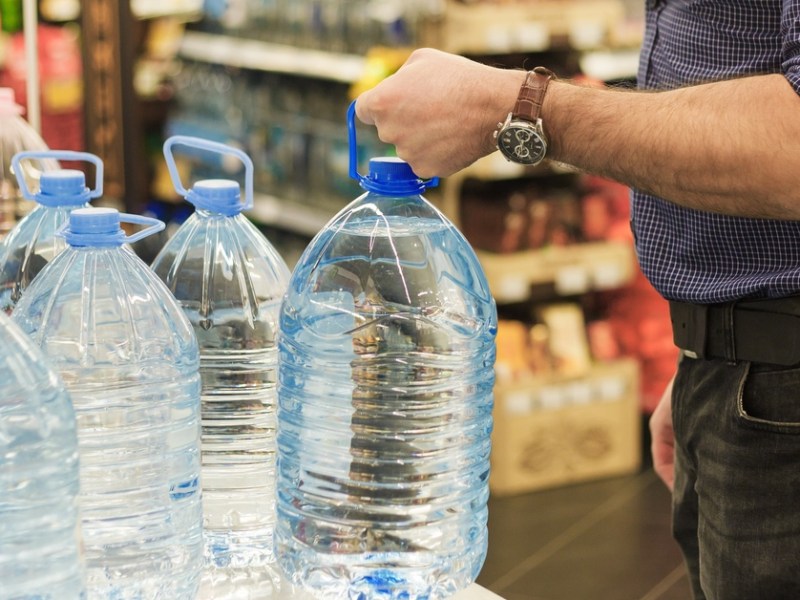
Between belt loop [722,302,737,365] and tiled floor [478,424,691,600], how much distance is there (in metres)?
2.08

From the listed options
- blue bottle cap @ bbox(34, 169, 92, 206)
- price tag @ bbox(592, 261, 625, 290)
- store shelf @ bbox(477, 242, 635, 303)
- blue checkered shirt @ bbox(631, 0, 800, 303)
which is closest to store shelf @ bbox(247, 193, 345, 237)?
store shelf @ bbox(477, 242, 635, 303)

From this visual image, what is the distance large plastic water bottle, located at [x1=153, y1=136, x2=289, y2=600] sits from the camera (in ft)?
5.16

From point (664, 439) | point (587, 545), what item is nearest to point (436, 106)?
point (664, 439)

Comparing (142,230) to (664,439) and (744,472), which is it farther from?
(664,439)

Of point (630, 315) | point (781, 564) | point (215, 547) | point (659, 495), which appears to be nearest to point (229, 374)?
point (215, 547)

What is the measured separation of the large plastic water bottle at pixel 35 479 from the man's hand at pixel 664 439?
4.01ft

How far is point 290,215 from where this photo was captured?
5.31 m

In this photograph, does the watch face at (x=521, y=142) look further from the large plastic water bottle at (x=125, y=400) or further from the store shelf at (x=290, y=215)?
the store shelf at (x=290, y=215)

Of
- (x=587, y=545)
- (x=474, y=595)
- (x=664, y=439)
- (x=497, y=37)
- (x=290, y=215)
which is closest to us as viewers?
(x=474, y=595)

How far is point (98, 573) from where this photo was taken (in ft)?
4.63

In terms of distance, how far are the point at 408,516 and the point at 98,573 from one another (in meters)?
0.40

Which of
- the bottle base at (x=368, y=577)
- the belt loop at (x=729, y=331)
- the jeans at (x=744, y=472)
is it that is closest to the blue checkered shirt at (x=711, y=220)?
the belt loop at (x=729, y=331)

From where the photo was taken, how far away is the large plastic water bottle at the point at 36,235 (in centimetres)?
155

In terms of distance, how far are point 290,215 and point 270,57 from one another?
74 centimetres
